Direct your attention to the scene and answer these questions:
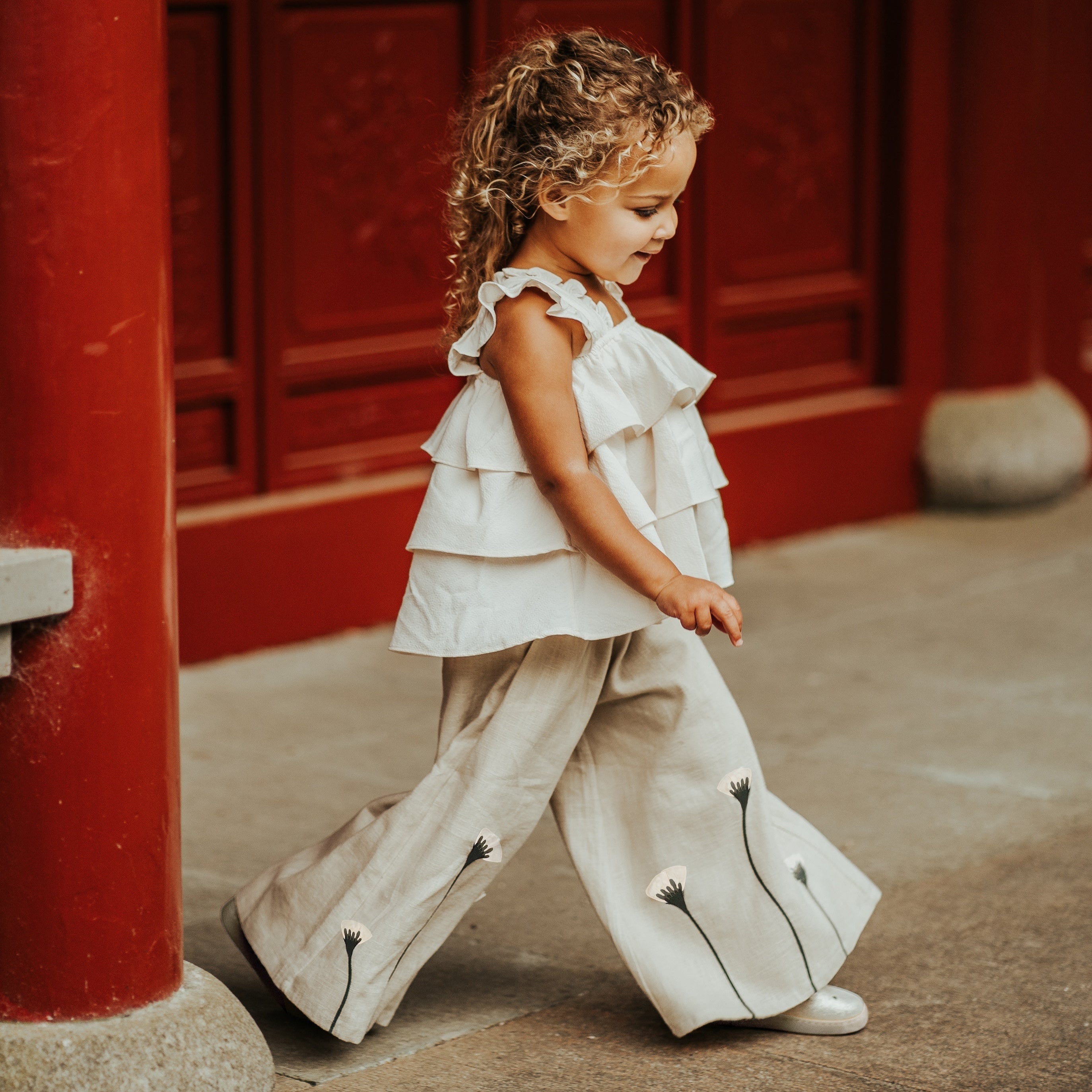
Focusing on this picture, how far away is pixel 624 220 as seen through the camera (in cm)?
283

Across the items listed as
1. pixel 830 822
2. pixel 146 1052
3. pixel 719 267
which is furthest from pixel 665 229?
pixel 719 267

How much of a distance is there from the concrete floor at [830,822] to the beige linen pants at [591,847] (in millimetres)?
134

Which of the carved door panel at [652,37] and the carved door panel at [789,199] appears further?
the carved door panel at [789,199]

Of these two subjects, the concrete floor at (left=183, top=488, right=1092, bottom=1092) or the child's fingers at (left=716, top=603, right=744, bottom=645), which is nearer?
the child's fingers at (left=716, top=603, right=744, bottom=645)

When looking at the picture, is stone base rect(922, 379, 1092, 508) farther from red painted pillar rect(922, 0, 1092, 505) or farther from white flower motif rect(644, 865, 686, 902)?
white flower motif rect(644, 865, 686, 902)

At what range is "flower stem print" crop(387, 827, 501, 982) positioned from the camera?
114 inches

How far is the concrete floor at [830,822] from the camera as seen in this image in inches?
119

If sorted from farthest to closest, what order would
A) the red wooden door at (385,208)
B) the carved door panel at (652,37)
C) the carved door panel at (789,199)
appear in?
the carved door panel at (789,199), the carved door panel at (652,37), the red wooden door at (385,208)

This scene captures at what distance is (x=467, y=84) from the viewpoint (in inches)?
234

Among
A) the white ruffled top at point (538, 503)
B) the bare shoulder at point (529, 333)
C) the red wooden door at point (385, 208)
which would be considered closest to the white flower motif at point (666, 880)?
the white ruffled top at point (538, 503)

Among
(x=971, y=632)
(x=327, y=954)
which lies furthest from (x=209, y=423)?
(x=327, y=954)

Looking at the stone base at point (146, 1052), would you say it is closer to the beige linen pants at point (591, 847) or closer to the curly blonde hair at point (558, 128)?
the beige linen pants at point (591, 847)

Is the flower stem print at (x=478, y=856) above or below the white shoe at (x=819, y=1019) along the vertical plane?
above

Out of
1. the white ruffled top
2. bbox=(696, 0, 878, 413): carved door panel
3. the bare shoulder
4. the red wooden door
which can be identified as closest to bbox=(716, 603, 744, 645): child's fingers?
the white ruffled top
